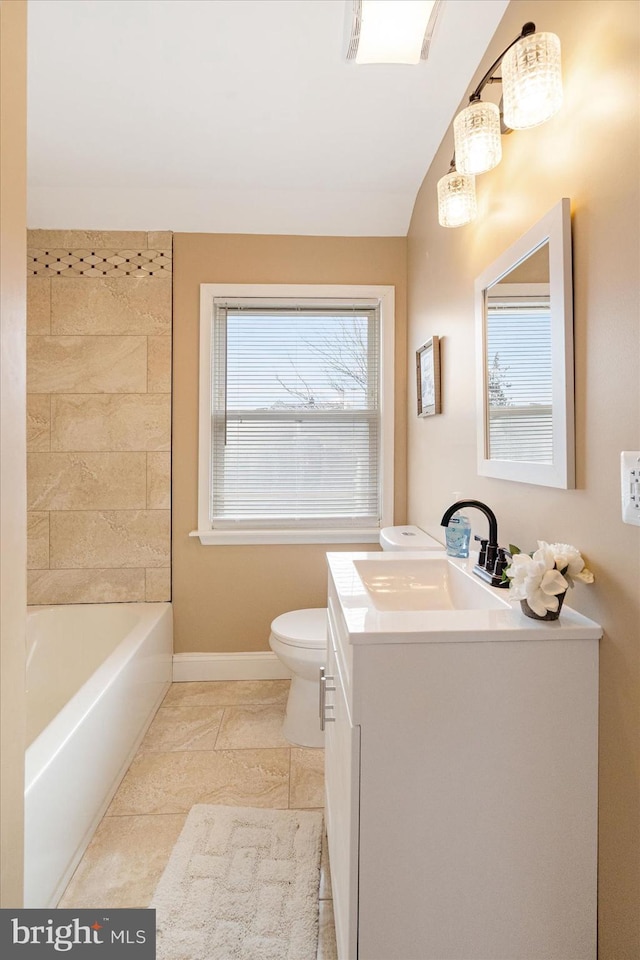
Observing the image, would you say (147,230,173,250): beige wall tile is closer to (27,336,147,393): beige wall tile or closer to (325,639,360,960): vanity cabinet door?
(27,336,147,393): beige wall tile

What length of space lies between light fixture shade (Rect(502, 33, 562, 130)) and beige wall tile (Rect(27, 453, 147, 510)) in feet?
7.02

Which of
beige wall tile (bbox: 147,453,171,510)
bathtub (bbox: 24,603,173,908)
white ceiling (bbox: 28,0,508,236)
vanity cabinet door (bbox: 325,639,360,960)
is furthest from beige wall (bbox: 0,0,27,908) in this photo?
beige wall tile (bbox: 147,453,171,510)

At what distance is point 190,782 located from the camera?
1.79 m

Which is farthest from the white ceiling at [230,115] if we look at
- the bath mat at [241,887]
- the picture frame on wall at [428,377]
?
the bath mat at [241,887]

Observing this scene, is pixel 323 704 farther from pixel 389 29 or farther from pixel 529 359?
pixel 389 29

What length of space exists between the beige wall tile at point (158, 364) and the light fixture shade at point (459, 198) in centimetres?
160

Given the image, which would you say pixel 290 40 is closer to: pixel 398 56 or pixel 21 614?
pixel 398 56

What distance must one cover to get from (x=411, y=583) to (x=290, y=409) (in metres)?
1.42

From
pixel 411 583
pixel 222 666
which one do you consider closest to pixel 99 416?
pixel 222 666

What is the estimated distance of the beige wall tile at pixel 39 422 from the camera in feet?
8.24

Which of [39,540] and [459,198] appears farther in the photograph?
[39,540]

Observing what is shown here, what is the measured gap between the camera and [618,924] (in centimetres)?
86

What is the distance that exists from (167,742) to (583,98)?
2433mm

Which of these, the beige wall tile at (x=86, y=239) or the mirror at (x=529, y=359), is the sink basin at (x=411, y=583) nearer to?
the mirror at (x=529, y=359)
